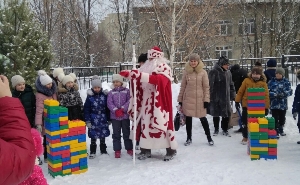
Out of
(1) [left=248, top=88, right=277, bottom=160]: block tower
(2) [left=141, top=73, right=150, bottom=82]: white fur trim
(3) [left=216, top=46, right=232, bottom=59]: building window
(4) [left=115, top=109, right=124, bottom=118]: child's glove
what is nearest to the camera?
(2) [left=141, top=73, right=150, bottom=82]: white fur trim

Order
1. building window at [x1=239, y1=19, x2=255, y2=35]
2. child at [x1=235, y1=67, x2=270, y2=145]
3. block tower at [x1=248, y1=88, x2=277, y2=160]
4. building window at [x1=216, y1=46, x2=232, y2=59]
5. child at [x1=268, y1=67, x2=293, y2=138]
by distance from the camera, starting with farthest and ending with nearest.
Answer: building window at [x1=216, y1=46, x2=232, y2=59]
building window at [x1=239, y1=19, x2=255, y2=35]
child at [x1=268, y1=67, x2=293, y2=138]
child at [x1=235, y1=67, x2=270, y2=145]
block tower at [x1=248, y1=88, x2=277, y2=160]

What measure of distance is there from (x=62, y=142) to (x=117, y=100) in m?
1.29

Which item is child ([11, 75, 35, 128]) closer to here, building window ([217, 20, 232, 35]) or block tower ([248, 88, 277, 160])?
block tower ([248, 88, 277, 160])

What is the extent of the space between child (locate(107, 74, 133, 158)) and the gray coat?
2.28m

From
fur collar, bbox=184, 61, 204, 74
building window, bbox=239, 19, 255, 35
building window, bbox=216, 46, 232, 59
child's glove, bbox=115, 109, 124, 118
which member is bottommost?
child's glove, bbox=115, 109, 124, 118

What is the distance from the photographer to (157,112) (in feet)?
18.4

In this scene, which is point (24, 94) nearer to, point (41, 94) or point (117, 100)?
point (41, 94)

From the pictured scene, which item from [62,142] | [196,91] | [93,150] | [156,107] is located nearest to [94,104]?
[93,150]

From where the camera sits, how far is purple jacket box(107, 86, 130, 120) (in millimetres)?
5963

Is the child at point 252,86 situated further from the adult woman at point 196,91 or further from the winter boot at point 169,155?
the winter boot at point 169,155

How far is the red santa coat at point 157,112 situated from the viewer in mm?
5618

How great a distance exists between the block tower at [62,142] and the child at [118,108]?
780 mm

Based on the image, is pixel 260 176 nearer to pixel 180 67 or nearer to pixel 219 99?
pixel 219 99

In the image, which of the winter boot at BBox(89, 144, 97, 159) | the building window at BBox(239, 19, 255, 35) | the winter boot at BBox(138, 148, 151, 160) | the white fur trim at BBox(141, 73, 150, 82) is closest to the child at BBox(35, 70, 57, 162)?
the winter boot at BBox(89, 144, 97, 159)
